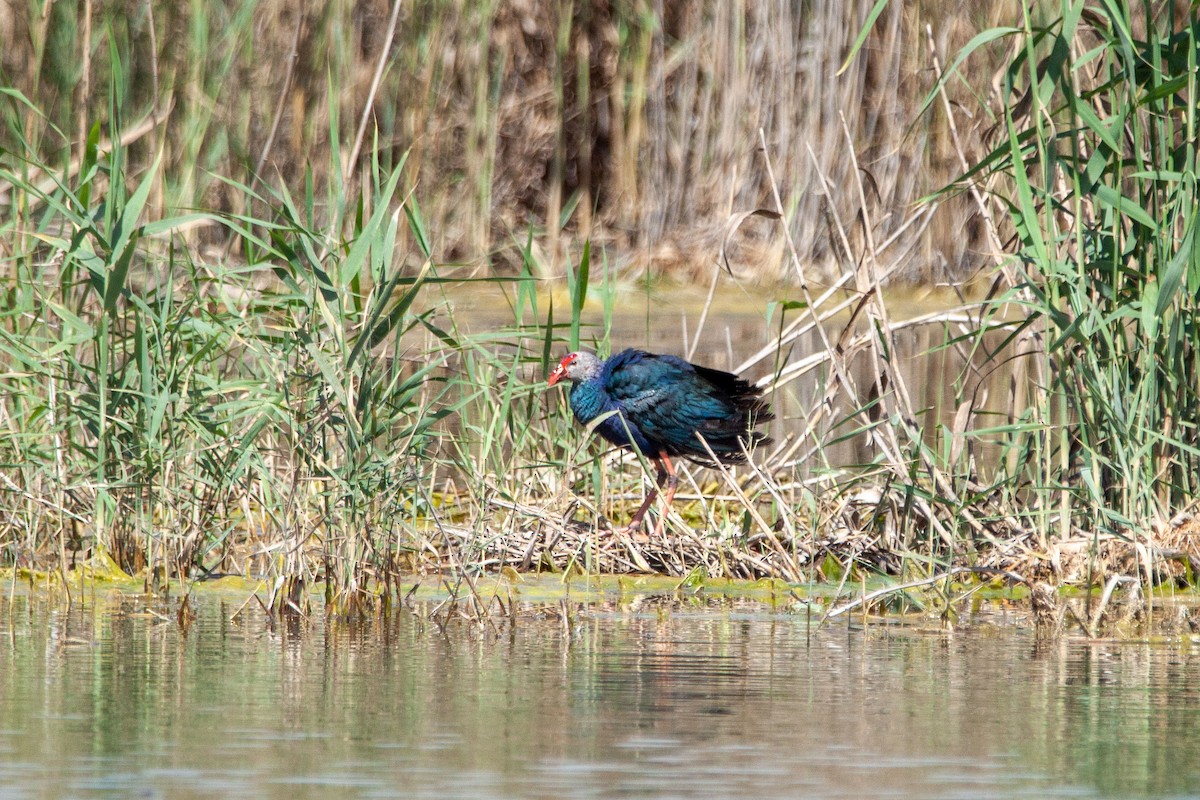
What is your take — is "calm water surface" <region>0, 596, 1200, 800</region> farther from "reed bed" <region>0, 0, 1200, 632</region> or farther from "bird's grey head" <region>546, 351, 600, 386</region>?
"bird's grey head" <region>546, 351, 600, 386</region>

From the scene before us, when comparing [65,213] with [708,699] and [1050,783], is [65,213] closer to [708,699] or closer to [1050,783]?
[708,699]

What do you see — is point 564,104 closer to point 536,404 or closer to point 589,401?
point 536,404

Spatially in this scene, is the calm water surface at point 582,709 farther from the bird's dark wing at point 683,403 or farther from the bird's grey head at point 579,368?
the bird's grey head at point 579,368

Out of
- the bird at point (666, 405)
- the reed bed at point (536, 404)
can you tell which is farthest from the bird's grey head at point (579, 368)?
the reed bed at point (536, 404)

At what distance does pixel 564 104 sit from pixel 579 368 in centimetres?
627

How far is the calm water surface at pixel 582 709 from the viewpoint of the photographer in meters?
3.12

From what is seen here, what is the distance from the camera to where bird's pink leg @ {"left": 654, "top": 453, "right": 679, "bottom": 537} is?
6.03 meters

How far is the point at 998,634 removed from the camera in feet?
15.9

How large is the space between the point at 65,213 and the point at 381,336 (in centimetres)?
87

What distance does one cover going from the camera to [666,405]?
21.2 feet

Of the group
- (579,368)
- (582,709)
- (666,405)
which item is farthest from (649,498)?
(582,709)

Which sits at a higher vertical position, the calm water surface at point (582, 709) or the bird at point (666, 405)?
the bird at point (666, 405)

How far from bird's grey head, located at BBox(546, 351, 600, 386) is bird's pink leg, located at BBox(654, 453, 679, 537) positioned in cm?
36

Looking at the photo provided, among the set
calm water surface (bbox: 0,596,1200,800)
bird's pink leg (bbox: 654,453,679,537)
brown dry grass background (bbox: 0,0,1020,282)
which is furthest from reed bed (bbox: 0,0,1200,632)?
brown dry grass background (bbox: 0,0,1020,282)
